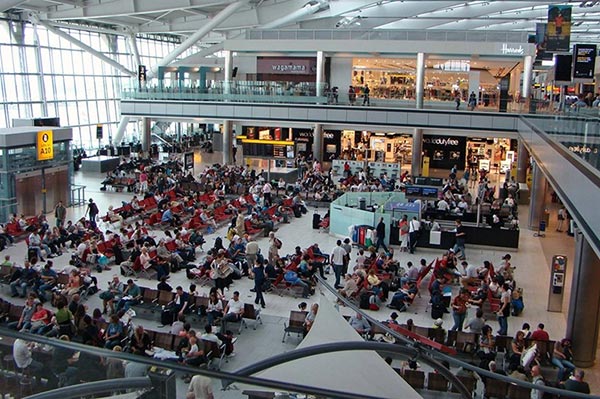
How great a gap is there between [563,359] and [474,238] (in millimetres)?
11071

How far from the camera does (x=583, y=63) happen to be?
19.4 meters

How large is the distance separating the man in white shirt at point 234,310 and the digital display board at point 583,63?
12.7m

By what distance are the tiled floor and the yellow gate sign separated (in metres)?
2.60

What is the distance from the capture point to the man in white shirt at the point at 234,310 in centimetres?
1380

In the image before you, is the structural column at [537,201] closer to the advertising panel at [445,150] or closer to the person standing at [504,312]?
the person standing at [504,312]

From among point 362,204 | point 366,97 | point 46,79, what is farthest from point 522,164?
point 46,79

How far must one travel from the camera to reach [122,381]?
3.47 metres

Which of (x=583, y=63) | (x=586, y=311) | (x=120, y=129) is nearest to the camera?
(x=586, y=311)

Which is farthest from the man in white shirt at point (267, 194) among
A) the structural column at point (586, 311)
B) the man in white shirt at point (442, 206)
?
the structural column at point (586, 311)

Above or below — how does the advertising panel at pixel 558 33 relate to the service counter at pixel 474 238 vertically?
above

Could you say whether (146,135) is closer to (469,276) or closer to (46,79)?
(46,79)

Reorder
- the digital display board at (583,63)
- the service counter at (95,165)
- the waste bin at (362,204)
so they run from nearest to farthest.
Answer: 1. the digital display board at (583,63)
2. the waste bin at (362,204)
3. the service counter at (95,165)

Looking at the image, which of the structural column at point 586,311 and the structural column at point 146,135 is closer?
the structural column at point 586,311

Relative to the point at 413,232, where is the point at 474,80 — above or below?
above
